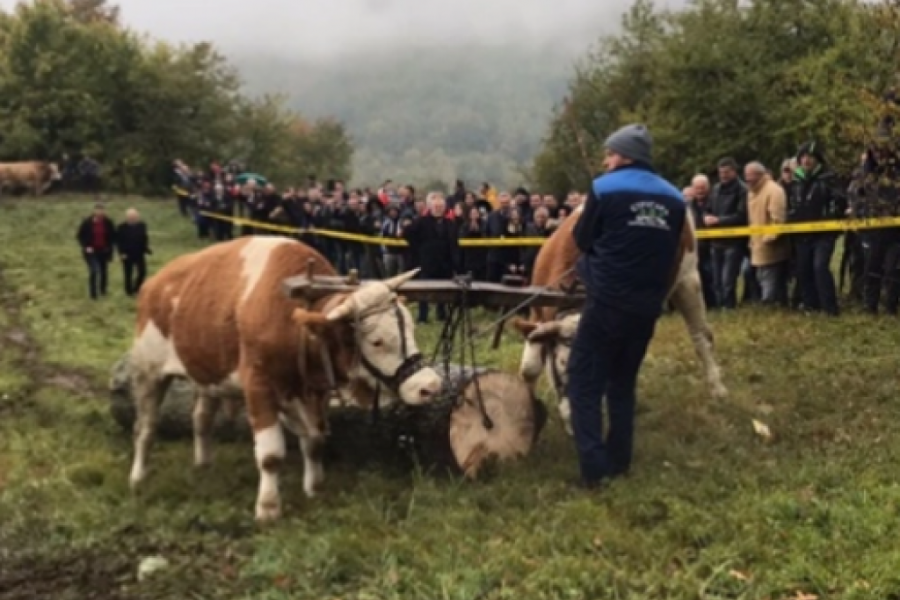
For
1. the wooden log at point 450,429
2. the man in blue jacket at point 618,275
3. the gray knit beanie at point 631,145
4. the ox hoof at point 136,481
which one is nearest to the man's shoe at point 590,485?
the man in blue jacket at point 618,275

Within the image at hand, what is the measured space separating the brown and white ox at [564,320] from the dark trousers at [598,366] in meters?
0.68

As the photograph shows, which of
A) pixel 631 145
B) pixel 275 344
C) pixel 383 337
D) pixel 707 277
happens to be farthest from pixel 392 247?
pixel 631 145

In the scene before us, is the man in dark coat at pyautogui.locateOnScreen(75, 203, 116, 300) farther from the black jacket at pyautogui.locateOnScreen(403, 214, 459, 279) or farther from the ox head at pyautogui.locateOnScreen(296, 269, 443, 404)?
the ox head at pyautogui.locateOnScreen(296, 269, 443, 404)

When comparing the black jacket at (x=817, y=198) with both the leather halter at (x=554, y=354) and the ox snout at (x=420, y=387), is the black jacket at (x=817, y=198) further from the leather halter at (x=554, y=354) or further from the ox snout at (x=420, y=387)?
the ox snout at (x=420, y=387)

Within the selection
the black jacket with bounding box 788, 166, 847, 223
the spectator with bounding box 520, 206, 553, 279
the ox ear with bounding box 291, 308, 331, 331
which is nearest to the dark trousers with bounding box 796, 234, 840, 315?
the black jacket with bounding box 788, 166, 847, 223

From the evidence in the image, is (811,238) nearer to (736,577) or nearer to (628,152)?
(628,152)

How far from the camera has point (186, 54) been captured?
5509 centimetres

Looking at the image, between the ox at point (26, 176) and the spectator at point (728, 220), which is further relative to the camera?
the ox at point (26, 176)

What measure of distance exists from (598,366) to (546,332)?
1.19m

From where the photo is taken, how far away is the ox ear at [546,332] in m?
9.15

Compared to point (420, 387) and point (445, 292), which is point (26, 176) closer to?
point (445, 292)

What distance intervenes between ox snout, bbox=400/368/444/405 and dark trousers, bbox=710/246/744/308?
866 centimetres

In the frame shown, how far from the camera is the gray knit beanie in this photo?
801cm

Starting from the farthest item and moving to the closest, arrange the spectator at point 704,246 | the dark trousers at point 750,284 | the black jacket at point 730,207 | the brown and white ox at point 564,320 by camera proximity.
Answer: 1. the spectator at point 704,246
2. the dark trousers at point 750,284
3. the black jacket at point 730,207
4. the brown and white ox at point 564,320
